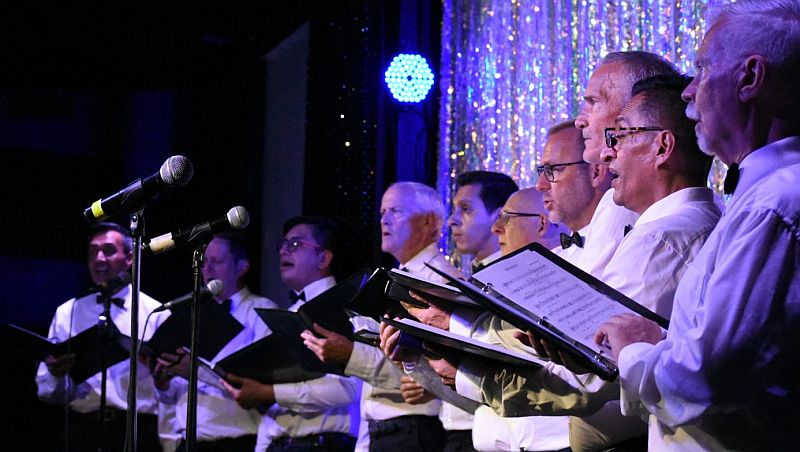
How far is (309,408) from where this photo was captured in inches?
188

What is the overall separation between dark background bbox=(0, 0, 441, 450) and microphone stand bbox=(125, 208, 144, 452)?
3597mm

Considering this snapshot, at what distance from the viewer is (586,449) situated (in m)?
2.44

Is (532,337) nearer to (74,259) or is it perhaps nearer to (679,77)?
(679,77)

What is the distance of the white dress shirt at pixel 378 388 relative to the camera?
4137 mm

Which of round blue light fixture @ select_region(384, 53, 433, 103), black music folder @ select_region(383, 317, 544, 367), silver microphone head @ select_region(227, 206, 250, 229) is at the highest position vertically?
round blue light fixture @ select_region(384, 53, 433, 103)

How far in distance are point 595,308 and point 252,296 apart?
3.93 m

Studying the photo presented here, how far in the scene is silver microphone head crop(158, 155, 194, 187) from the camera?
2.61m

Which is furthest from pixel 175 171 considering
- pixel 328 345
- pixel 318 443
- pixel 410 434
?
pixel 318 443

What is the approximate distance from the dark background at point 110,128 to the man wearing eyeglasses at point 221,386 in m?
0.93

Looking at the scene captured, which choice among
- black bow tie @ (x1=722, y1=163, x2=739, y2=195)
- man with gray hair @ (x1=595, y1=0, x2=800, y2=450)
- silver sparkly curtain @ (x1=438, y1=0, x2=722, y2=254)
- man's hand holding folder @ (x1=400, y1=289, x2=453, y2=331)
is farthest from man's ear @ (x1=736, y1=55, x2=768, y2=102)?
silver sparkly curtain @ (x1=438, y1=0, x2=722, y2=254)

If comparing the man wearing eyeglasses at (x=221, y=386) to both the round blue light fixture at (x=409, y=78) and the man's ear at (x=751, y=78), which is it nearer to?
the round blue light fixture at (x=409, y=78)

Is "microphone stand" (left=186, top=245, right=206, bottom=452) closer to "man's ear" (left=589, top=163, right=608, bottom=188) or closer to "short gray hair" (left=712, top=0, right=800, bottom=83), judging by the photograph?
"man's ear" (left=589, top=163, right=608, bottom=188)

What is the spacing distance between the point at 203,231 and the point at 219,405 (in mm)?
2488

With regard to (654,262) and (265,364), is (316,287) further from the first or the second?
(654,262)
